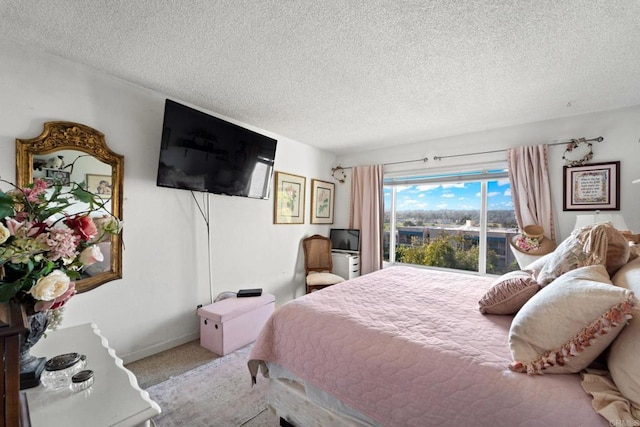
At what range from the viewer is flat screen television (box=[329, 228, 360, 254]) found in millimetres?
4035

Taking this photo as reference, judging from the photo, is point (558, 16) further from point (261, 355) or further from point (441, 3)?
point (261, 355)

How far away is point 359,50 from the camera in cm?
168

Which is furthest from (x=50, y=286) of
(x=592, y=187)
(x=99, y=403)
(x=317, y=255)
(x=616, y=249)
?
(x=592, y=187)

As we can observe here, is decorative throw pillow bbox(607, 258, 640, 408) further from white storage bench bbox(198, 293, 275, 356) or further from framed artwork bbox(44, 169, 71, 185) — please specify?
framed artwork bbox(44, 169, 71, 185)

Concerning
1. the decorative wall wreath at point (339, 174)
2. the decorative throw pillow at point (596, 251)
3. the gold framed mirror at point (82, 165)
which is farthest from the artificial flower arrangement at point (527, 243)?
the gold framed mirror at point (82, 165)

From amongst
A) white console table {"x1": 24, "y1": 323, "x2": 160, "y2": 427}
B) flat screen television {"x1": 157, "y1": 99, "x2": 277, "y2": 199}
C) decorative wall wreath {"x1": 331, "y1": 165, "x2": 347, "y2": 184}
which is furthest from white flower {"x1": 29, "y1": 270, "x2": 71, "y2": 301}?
decorative wall wreath {"x1": 331, "y1": 165, "x2": 347, "y2": 184}

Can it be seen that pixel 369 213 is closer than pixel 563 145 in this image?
No

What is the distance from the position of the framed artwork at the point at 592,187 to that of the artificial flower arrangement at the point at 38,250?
380 cm

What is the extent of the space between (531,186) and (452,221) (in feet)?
3.10

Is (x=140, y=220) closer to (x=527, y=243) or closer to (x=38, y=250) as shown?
(x=38, y=250)

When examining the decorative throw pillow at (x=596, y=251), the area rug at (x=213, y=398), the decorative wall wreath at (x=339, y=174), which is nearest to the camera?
the decorative throw pillow at (x=596, y=251)

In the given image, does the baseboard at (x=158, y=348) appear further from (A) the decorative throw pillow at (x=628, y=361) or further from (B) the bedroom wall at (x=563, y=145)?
(B) the bedroom wall at (x=563, y=145)

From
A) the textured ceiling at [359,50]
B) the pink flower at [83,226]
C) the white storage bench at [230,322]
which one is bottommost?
the white storage bench at [230,322]

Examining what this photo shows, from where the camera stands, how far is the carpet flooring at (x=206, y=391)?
5.39 ft
